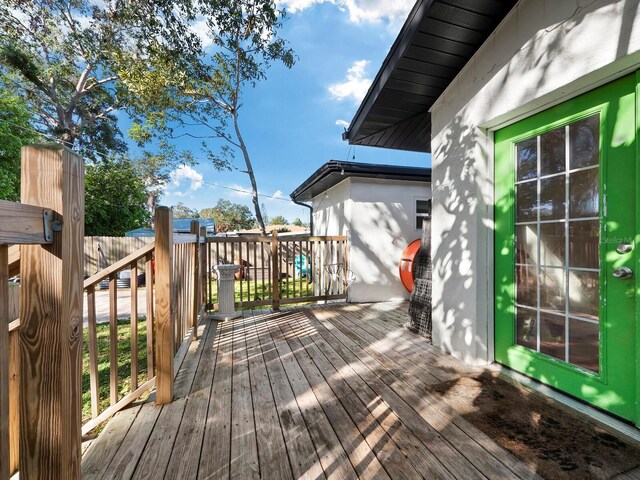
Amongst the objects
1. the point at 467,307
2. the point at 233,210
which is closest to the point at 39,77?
the point at 467,307

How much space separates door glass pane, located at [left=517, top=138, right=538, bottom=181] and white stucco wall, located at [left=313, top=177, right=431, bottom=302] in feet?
9.87

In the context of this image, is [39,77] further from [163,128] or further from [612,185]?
[612,185]

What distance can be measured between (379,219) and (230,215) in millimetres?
34987

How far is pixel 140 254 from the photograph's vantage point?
1814mm

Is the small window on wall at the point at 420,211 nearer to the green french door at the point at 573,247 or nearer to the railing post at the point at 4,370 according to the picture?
the green french door at the point at 573,247

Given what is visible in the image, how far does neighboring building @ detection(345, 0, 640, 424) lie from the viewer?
1.60 m

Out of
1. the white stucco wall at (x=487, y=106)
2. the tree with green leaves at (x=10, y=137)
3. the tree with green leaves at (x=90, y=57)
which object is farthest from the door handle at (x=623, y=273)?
the tree with green leaves at (x=10, y=137)

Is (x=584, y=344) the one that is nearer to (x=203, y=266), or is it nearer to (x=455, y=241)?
(x=455, y=241)

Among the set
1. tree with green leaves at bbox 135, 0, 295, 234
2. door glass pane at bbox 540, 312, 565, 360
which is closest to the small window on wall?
door glass pane at bbox 540, 312, 565, 360

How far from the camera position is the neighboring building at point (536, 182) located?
1.60 m

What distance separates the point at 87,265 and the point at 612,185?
38.8 ft

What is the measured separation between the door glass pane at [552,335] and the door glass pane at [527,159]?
109 cm

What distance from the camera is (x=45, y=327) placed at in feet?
2.59

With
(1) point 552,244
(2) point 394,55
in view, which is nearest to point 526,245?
(1) point 552,244
